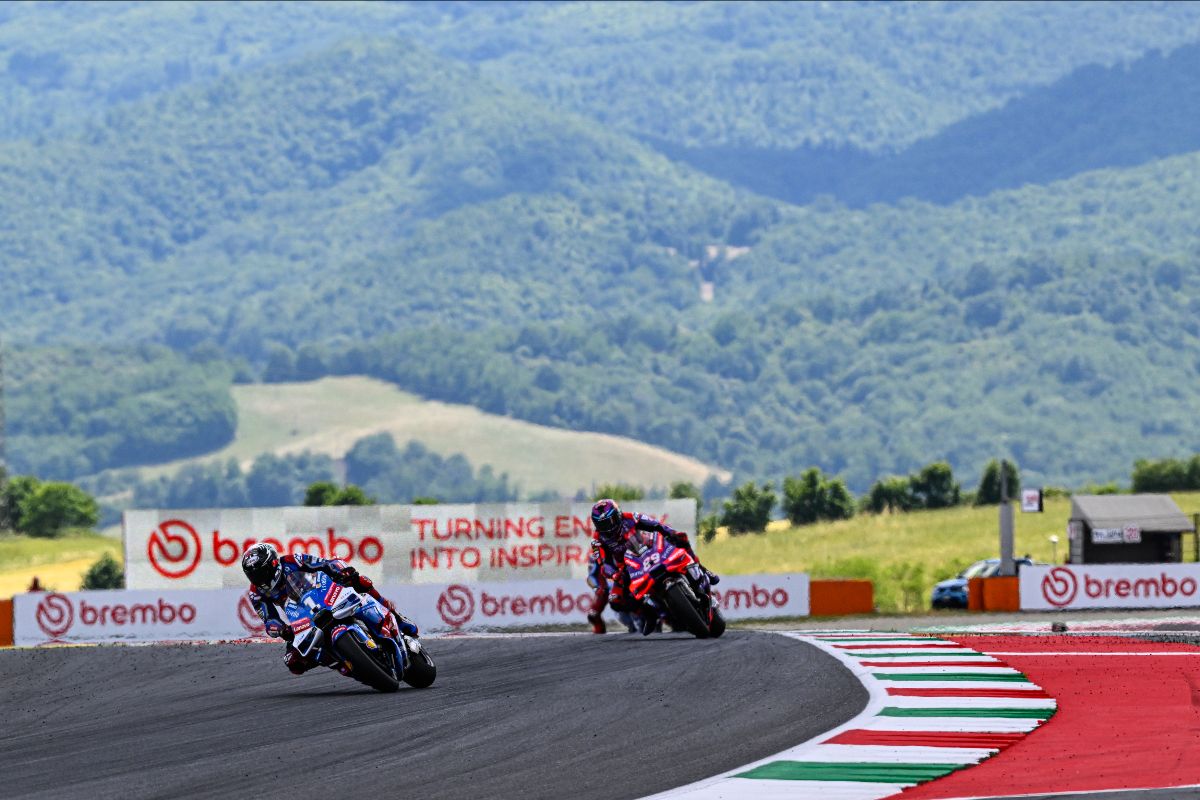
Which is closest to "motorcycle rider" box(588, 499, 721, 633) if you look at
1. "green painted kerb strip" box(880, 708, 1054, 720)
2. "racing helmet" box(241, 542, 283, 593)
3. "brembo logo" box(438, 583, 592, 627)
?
"racing helmet" box(241, 542, 283, 593)

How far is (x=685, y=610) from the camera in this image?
1041 inches

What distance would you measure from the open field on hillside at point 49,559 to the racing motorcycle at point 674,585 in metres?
77.7

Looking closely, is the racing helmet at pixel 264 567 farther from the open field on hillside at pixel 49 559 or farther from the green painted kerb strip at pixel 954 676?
the open field on hillside at pixel 49 559

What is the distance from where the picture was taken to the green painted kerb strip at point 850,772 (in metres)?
14.6

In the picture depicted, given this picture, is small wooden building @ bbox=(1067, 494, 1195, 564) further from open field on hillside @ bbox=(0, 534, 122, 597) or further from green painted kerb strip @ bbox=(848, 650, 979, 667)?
open field on hillside @ bbox=(0, 534, 122, 597)

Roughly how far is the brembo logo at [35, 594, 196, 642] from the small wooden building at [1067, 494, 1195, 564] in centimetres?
3170

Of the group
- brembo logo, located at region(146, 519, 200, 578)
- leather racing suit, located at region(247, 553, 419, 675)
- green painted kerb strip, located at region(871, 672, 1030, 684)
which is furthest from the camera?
brembo logo, located at region(146, 519, 200, 578)

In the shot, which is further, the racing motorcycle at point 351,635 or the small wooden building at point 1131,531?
the small wooden building at point 1131,531

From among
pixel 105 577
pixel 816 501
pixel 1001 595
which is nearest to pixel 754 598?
pixel 1001 595

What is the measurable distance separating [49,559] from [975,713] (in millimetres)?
103632

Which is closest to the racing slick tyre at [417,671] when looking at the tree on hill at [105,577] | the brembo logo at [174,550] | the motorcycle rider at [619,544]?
the motorcycle rider at [619,544]

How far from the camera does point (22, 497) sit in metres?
151

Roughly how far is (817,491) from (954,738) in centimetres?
11782

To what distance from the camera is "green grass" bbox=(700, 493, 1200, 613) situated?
10162cm
